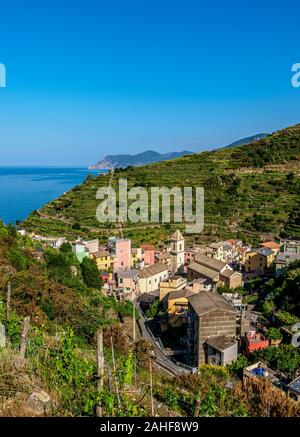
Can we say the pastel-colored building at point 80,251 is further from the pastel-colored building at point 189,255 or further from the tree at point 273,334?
the tree at point 273,334

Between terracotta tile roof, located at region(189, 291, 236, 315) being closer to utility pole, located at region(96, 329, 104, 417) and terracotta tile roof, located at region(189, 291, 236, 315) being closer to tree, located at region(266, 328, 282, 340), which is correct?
tree, located at region(266, 328, 282, 340)

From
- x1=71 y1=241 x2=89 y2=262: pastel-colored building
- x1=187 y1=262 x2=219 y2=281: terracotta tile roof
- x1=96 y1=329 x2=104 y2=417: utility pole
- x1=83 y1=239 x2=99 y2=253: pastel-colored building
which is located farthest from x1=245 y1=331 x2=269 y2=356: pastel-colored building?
x1=83 y1=239 x2=99 y2=253: pastel-colored building

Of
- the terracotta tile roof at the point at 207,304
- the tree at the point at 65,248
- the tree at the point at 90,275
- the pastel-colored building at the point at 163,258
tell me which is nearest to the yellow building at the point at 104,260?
the tree at the point at 65,248

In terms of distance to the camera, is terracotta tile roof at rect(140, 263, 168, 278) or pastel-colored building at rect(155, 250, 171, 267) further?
pastel-colored building at rect(155, 250, 171, 267)

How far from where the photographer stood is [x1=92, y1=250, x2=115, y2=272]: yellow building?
22366mm

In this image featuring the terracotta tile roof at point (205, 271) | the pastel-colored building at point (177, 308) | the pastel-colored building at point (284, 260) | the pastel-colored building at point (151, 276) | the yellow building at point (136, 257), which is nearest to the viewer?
the pastel-colored building at point (177, 308)

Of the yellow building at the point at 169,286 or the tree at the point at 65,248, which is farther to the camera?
the tree at the point at 65,248

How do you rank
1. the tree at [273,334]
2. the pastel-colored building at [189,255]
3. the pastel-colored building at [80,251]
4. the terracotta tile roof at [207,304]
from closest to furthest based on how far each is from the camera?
1. the terracotta tile roof at [207,304]
2. the tree at [273,334]
3. the pastel-colored building at [80,251]
4. the pastel-colored building at [189,255]

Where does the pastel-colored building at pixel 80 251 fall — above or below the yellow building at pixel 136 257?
above

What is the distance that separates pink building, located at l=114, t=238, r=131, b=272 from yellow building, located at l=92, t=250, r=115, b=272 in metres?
0.31

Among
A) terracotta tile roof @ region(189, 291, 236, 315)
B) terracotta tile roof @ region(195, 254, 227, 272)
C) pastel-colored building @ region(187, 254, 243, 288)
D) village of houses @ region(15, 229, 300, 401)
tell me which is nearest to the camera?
village of houses @ region(15, 229, 300, 401)

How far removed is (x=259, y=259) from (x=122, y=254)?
25.7 ft

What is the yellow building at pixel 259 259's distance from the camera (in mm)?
22625

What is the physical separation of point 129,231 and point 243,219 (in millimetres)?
8929
